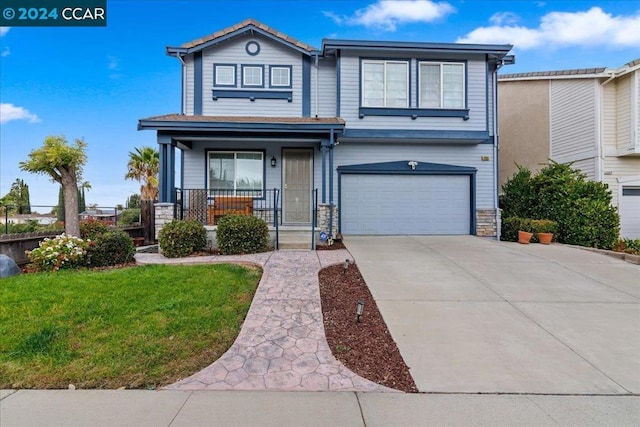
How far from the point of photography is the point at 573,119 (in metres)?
12.2

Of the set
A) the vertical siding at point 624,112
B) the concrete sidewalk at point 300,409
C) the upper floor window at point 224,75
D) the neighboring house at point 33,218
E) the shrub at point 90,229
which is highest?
the upper floor window at point 224,75

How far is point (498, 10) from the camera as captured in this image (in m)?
11.9

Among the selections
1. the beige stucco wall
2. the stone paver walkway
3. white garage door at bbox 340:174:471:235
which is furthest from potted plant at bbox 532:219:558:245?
the stone paver walkway

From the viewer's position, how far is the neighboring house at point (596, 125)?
1101cm

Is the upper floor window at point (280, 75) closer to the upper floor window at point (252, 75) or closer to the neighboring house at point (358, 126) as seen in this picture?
the neighboring house at point (358, 126)

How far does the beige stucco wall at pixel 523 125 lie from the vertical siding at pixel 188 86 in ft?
41.7

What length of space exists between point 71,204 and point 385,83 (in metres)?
9.39

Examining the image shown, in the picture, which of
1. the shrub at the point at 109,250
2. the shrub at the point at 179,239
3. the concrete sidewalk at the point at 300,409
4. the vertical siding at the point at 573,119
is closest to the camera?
the concrete sidewalk at the point at 300,409

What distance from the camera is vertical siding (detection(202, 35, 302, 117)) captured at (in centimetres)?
1072

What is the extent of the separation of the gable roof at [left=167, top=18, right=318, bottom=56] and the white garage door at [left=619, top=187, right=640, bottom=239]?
11.9m

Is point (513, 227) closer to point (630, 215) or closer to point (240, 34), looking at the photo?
point (630, 215)

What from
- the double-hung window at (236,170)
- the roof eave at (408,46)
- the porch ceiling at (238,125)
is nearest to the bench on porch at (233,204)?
the double-hung window at (236,170)

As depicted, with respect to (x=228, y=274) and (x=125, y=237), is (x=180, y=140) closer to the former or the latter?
(x=125, y=237)

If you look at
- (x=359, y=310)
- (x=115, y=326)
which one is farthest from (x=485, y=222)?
(x=115, y=326)
